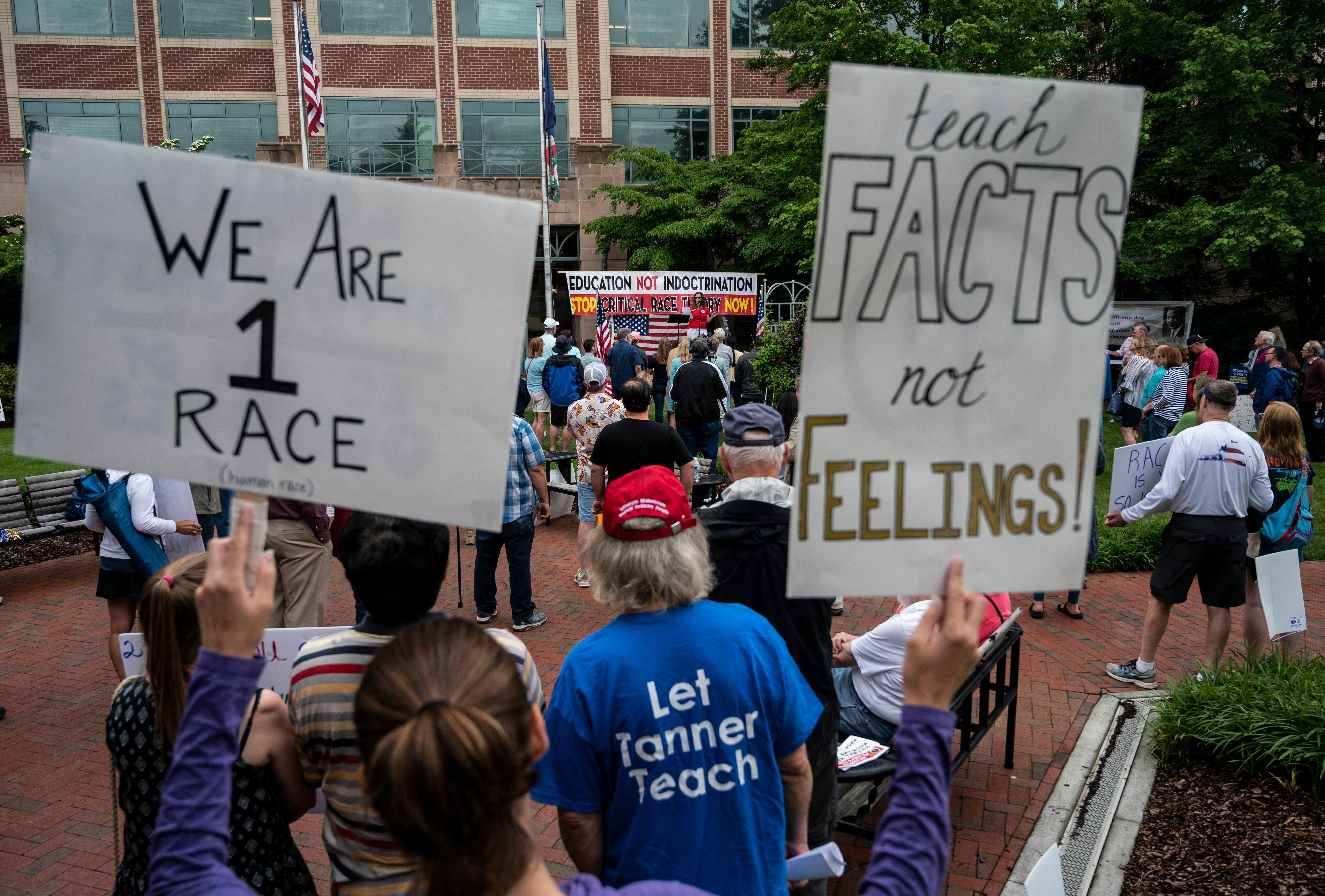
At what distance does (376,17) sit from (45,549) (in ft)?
76.3

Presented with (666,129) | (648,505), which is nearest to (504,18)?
(666,129)

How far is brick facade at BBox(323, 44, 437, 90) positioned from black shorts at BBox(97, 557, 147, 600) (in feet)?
84.3

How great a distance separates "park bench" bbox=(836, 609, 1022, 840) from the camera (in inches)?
137

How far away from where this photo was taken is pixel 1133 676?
5.61m

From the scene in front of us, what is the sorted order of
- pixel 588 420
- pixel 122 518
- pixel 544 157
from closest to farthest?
pixel 122 518 → pixel 588 420 → pixel 544 157

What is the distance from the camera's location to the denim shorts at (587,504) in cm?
755

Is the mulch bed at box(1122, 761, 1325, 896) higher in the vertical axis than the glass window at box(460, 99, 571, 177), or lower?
lower

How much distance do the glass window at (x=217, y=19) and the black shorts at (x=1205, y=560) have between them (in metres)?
29.2

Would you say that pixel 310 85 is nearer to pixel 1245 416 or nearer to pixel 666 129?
pixel 666 129

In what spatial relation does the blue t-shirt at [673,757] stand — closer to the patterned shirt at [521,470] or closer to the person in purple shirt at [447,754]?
the person in purple shirt at [447,754]

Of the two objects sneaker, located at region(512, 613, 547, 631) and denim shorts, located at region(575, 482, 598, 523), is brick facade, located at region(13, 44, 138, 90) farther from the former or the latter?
sneaker, located at region(512, 613, 547, 631)

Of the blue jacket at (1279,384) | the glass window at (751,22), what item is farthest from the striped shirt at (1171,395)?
the glass window at (751,22)

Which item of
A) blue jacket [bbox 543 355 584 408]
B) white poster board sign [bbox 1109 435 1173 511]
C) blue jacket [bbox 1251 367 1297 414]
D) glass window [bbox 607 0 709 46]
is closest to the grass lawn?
blue jacket [bbox 543 355 584 408]

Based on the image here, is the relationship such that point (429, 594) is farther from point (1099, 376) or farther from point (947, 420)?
point (1099, 376)
